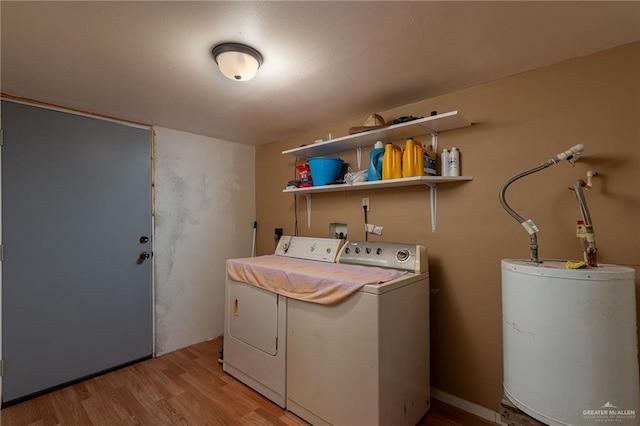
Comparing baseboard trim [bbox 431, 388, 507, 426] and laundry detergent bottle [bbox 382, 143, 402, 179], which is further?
laundry detergent bottle [bbox 382, 143, 402, 179]

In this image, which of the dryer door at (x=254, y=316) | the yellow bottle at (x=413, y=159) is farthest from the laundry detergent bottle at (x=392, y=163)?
the dryer door at (x=254, y=316)

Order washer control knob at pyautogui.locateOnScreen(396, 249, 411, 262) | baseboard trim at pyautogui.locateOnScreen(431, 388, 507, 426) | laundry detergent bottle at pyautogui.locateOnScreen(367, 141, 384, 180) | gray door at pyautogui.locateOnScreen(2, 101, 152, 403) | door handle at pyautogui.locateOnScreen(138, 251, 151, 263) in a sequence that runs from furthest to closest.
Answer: door handle at pyautogui.locateOnScreen(138, 251, 151, 263) < laundry detergent bottle at pyautogui.locateOnScreen(367, 141, 384, 180) < gray door at pyautogui.locateOnScreen(2, 101, 152, 403) < washer control knob at pyautogui.locateOnScreen(396, 249, 411, 262) < baseboard trim at pyautogui.locateOnScreen(431, 388, 507, 426)

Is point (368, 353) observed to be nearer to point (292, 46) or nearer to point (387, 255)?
point (387, 255)

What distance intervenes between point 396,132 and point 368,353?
1508 millimetres

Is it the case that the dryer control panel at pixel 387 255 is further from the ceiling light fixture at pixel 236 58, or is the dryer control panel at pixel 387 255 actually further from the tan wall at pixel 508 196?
the ceiling light fixture at pixel 236 58

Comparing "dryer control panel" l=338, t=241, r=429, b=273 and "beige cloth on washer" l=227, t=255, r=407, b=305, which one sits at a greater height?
"dryer control panel" l=338, t=241, r=429, b=273

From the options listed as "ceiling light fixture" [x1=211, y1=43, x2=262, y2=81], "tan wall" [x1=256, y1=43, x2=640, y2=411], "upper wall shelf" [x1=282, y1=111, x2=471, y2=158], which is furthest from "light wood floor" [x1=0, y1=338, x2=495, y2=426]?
"ceiling light fixture" [x1=211, y1=43, x2=262, y2=81]

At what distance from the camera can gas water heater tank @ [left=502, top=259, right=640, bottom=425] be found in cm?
117

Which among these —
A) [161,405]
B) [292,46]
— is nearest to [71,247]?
[161,405]

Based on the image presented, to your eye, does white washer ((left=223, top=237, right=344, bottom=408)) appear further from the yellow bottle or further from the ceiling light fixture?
the ceiling light fixture

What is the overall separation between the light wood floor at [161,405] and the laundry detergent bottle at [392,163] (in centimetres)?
165

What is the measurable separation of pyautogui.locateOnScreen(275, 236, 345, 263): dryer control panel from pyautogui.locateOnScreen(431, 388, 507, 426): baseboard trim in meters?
1.22

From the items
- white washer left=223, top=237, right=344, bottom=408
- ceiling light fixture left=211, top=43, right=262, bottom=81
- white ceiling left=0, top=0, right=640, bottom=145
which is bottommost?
white washer left=223, top=237, right=344, bottom=408

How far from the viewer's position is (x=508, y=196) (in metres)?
1.81
